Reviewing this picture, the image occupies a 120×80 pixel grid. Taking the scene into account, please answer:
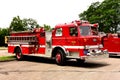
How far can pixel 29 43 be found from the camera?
19531mm

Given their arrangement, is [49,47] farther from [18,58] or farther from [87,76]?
[87,76]

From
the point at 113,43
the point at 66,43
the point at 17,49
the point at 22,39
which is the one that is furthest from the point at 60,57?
the point at 113,43

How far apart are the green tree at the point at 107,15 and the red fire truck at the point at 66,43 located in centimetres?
4460

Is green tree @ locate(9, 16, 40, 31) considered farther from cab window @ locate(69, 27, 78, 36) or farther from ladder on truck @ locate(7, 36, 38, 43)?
cab window @ locate(69, 27, 78, 36)

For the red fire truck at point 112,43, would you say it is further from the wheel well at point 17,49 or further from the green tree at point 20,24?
the green tree at point 20,24

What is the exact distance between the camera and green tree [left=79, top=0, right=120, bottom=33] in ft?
206

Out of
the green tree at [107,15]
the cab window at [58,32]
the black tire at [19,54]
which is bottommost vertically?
the black tire at [19,54]

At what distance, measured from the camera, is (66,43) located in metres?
16.6

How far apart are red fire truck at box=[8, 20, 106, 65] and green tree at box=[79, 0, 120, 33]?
146ft

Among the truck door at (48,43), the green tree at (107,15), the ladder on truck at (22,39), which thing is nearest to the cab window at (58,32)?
the truck door at (48,43)

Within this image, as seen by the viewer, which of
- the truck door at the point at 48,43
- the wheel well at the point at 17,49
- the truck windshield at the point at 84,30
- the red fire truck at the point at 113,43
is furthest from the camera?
the red fire truck at the point at 113,43

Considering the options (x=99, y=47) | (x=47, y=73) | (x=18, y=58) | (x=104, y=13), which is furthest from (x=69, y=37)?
(x=104, y=13)

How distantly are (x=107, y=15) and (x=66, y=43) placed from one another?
1857 inches

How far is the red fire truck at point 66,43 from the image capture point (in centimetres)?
1580
